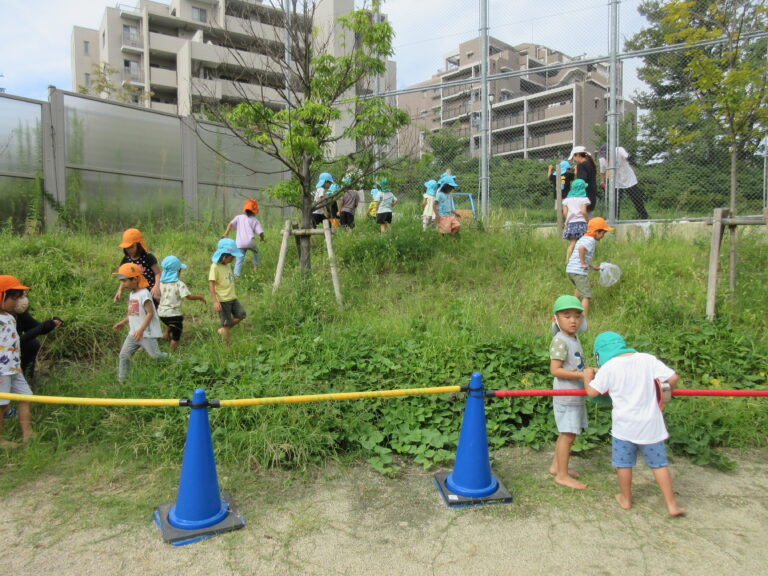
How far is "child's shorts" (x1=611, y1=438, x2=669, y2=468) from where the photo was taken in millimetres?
3031

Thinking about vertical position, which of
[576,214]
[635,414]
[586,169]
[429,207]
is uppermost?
[586,169]

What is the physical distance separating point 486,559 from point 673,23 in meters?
8.58

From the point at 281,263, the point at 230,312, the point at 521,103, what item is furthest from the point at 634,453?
the point at 521,103

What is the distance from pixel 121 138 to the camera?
9562 mm

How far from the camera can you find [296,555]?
2.68 meters

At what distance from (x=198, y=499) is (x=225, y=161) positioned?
9.06 meters

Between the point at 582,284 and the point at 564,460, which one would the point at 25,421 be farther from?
the point at 582,284

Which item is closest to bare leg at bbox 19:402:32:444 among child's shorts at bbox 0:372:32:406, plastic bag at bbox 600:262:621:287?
child's shorts at bbox 0:372:32:406

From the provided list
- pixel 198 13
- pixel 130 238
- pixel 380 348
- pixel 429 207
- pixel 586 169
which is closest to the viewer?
pixel 380 348

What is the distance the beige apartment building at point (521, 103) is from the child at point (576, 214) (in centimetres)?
201

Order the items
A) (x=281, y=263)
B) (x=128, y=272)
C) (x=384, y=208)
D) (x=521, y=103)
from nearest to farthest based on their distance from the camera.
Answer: (x=128, y=272), (x=281, y=263), (x=384, y=208), (x=521, y=103)

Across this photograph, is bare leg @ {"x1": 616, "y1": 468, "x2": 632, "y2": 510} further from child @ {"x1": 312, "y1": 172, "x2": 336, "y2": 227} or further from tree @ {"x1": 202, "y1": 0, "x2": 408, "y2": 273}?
child @ {"x1": 312, "y1": 172, "x2": 336, "y2": 227}

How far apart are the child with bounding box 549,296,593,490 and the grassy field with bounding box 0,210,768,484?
565 millimetres

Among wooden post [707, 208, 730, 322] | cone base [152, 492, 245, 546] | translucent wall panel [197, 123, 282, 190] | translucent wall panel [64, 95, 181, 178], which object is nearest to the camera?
cone base [152, 492, 245, 546]
